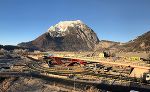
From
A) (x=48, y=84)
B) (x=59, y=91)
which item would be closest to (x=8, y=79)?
(x=48, y=84)

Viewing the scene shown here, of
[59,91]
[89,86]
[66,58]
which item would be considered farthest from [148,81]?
[66,58]

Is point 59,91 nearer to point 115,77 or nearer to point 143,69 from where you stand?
point 115,77

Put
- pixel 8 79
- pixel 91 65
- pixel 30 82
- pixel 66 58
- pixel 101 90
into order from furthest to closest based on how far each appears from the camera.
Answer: pixel 66 58 < pixel 91 65 < pixel 8 79 < pixel 30 82 < pixel 101 90

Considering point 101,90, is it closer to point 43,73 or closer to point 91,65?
point 43,73

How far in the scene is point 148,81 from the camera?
79375mm

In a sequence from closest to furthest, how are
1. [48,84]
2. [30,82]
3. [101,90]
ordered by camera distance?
1. [101,90]
2. [48,84]
3. [30,82]

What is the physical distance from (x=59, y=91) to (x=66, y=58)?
219ft

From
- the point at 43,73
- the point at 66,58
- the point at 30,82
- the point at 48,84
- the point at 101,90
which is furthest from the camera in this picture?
the point at 66,58

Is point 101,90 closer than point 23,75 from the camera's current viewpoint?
Yes

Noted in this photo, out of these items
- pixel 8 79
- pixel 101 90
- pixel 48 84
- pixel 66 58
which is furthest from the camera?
pixel 66 58

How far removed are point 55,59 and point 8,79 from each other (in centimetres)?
5490

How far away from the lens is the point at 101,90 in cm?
7575

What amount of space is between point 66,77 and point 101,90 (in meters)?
21.1

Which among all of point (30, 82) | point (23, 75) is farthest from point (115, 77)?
point (23, 75)
